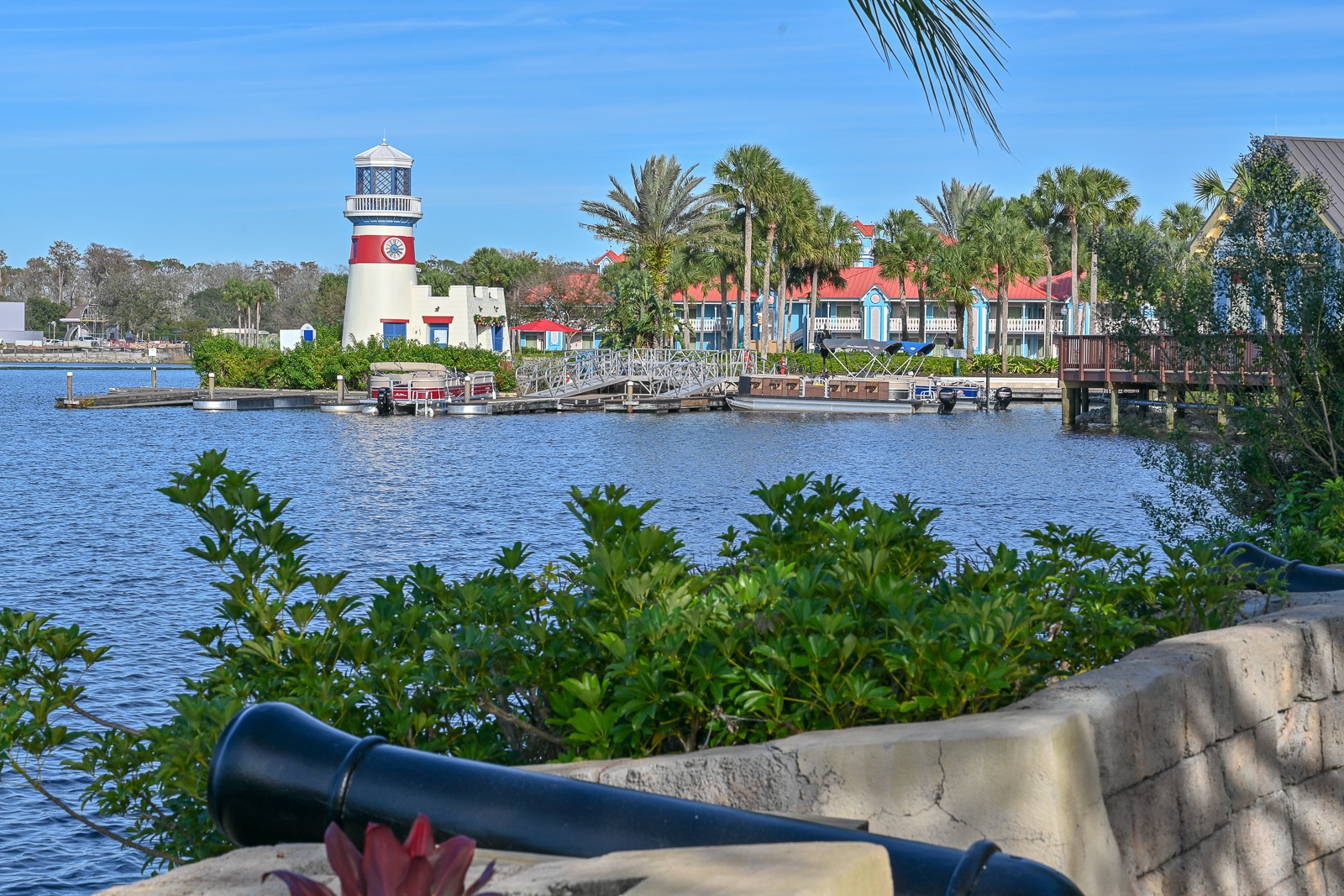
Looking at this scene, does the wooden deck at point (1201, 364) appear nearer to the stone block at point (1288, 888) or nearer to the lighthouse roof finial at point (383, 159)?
the stone block at point (1288, 888)

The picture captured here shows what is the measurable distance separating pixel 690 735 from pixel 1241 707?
1.90m

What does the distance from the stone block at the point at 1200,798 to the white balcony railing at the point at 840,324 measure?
83.8 m

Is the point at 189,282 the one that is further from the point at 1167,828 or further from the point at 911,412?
the point at 1167,828

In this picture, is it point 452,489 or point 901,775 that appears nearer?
point 901,775

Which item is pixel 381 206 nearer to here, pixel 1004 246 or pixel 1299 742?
pixel 1004 246

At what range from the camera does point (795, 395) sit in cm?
6019

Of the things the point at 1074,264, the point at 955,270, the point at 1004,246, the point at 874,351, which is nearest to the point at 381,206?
the point at 874,351

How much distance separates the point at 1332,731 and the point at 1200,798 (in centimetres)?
118

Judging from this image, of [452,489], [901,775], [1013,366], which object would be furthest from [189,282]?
[901,775]

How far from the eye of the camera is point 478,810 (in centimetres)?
262

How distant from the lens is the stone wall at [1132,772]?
3.25m

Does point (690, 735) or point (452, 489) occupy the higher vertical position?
point (690, 735)

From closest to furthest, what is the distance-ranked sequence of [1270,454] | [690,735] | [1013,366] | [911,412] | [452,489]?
[690,735], [1270,454], [452,489], [911,412], [1013,366]

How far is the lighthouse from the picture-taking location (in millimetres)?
68562
